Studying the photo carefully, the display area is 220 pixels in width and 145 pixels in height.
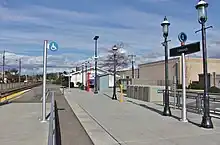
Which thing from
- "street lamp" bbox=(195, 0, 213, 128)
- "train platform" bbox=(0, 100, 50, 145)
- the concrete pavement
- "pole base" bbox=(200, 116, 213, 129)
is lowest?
the concrete pavement

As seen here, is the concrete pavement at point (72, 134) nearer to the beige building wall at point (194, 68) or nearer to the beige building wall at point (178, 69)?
the beige building wall at point (178, 69)

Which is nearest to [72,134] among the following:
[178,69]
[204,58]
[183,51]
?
[204,58]

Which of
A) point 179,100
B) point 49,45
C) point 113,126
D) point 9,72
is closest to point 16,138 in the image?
point 113,126

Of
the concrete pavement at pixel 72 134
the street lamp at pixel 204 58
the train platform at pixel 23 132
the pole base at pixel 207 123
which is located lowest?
the concrete pavement at pixel 72 134

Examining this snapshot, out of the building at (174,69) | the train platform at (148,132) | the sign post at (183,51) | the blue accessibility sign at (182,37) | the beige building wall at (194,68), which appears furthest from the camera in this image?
the beige building wall at (194,68)

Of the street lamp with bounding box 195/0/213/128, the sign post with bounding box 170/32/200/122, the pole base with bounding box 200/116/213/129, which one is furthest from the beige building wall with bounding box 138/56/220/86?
the pole base with bounding box 200/116/213/129

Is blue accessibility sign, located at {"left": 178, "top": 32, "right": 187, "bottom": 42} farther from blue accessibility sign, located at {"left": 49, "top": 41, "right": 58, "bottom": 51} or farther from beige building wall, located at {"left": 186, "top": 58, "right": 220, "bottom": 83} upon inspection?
beige building wall, located at {"left": 186, "top": 58, "right": 220, "bottom": 83}

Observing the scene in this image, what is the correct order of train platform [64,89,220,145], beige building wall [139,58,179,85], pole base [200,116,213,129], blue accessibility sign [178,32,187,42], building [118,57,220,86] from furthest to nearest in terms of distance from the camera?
beige building wall [139,58,179,85] → building [118,57,220,86] → blue accessibility sign [178,32,187,42] → pole base [200,116,213,129] → train platform [64,89,220,145]

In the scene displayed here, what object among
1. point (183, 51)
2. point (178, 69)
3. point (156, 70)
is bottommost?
point (183, 51)

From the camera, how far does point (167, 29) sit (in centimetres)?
1375

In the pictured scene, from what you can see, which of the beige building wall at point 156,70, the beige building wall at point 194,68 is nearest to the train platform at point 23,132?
the beige building wall at point 194,68

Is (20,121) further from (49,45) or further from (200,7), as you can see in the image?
(200,7)

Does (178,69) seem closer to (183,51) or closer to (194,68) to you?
(194,68)

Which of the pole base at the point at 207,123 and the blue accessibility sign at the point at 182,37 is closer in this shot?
the pole base at the point at 207,123
